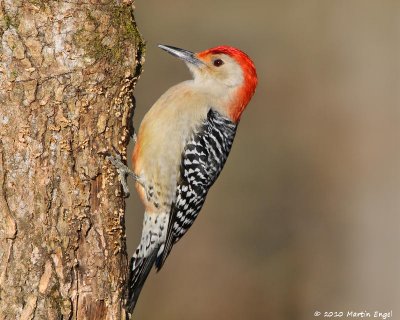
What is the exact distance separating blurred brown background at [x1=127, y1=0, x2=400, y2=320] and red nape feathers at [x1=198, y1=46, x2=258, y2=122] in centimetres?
295

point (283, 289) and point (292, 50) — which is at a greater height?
point (292, 50)

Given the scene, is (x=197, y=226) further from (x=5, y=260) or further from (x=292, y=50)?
(x=5, y=260)

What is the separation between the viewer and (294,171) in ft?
31.0

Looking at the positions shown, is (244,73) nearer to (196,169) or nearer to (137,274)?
(196,169)

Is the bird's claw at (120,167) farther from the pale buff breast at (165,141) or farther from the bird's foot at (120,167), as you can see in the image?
the pale buff breast at (165,141)

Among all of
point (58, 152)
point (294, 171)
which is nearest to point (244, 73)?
point (58, 152)

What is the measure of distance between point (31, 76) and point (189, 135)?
5.20ft

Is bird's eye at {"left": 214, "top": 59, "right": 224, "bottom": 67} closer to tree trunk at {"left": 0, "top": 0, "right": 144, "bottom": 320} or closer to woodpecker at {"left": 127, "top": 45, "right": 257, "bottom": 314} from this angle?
woodpecker at {"left": 127, "top": 45, "right": 257, "bottom": 314}

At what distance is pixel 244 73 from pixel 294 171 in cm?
415

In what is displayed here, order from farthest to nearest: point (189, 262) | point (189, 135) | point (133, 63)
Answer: point (189, 262) < point (189, 135) < point (133, 63)

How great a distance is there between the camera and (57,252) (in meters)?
3.74

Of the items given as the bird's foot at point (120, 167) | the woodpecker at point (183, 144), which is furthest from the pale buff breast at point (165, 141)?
the bird's foot at point (120, 167)

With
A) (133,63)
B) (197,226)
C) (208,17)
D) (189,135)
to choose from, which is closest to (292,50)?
(208,17)

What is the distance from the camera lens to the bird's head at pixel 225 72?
5426 millimetres
